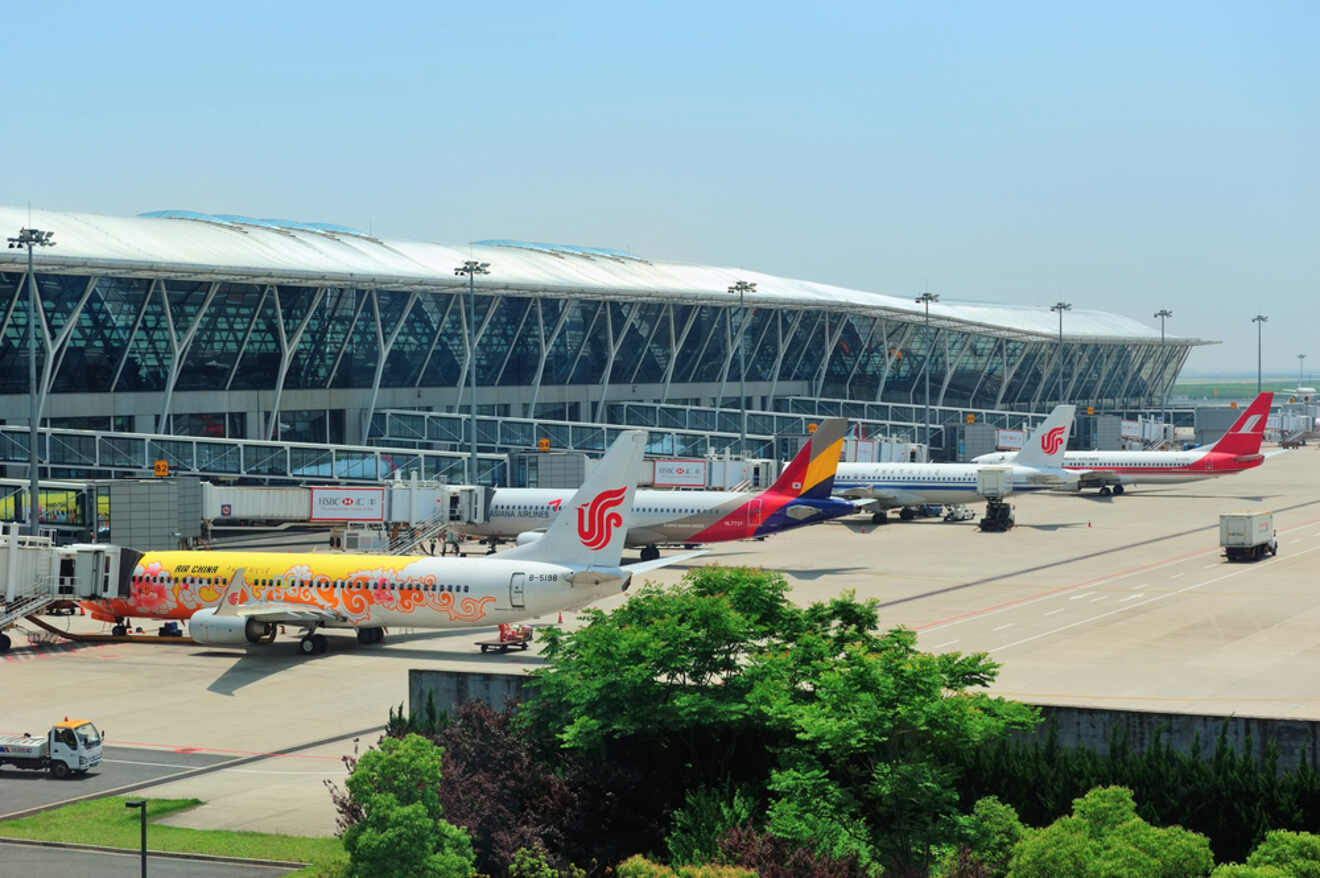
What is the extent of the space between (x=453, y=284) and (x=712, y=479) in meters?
26.4

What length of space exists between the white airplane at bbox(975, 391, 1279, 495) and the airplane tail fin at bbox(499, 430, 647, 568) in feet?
230

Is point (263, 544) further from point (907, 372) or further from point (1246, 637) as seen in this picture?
point (907, 372)

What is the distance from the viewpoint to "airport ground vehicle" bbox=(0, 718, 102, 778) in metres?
39.6

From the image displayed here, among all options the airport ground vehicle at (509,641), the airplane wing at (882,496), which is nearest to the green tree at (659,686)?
the airport ground vehicle at (509,641)

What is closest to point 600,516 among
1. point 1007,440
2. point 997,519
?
point 997,519

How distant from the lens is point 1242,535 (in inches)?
3110

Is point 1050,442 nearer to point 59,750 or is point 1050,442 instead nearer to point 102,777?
point 102,777

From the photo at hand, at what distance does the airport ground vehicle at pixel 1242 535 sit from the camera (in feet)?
259

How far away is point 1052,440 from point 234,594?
2570 inches

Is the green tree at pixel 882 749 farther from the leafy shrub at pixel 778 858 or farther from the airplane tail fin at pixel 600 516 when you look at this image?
the airplane tail fin at pixel 600 516

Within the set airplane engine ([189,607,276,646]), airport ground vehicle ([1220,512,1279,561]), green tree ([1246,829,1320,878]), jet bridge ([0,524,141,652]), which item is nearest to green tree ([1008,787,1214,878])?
green tree ([1246,829,1320,878])

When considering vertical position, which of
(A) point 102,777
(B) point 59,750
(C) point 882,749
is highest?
(C) point 882,749

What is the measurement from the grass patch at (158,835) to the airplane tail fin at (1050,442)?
79275 millimetres

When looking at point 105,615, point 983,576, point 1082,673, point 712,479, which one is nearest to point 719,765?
point 1082,673
